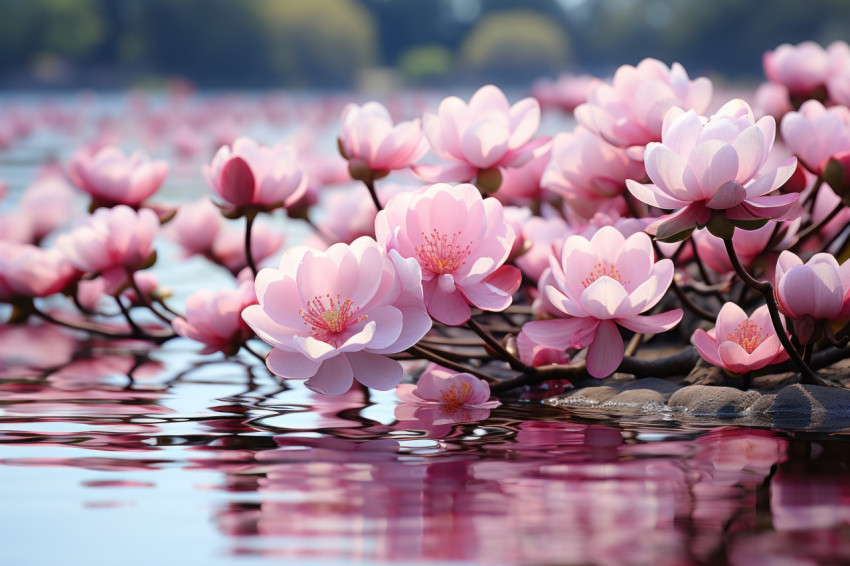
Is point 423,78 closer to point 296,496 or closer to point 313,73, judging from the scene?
point 313,73

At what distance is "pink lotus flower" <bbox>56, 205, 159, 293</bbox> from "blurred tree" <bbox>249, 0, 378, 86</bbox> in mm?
24653

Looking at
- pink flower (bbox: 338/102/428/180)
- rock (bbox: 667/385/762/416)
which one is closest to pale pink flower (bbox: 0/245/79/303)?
pink flower (bbox: 338/102/428/180)

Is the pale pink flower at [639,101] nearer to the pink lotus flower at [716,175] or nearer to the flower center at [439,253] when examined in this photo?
the pink lotus flower at [716,175]

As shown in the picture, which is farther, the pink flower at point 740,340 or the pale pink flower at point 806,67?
the pale pink flower at point 806,67

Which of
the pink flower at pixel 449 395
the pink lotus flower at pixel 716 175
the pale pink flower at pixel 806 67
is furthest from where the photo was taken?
the pale pink flower at pixel 806 67

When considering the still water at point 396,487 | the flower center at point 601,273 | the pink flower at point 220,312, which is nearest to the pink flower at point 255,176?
the pink flower at point 220,312

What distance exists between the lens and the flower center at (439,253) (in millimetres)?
1176

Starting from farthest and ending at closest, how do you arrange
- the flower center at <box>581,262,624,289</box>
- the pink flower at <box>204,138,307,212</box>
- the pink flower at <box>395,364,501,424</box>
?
the pink flower at <box>204,138,307,212</box> < the pink flower at <box>395,364,501,424</box> < the flower center at <box>581,262,624,289</box>

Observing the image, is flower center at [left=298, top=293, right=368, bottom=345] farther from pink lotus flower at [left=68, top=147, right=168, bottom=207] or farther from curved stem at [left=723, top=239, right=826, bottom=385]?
pink lotus flower at [left=68, top=147, right=168, bottom=207]

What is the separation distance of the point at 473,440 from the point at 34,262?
Result: 967 mm

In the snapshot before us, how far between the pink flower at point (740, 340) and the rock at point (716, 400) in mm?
37

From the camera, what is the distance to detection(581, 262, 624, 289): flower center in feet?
3.99

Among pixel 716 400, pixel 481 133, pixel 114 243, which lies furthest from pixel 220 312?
pixel 716 400

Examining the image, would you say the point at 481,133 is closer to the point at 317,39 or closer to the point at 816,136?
the point at 816,136
